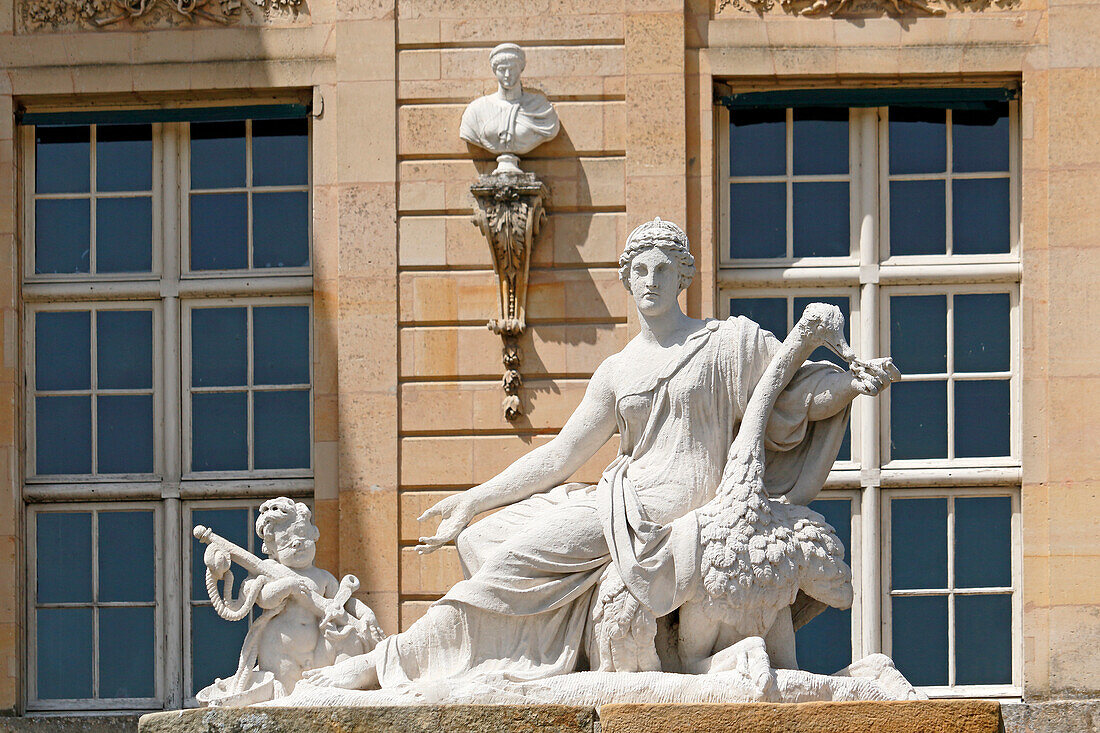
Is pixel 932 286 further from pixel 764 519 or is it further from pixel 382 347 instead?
pixel 764 519

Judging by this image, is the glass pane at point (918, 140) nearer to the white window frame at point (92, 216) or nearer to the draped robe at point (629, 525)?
the draped robe at point (629, 525)

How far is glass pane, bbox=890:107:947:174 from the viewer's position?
13.4 meters

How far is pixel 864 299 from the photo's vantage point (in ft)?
43.7

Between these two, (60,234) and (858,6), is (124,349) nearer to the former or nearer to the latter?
(60,234)

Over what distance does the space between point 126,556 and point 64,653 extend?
Result: 0.66 meters

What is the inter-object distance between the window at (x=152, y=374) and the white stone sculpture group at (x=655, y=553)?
3362mm

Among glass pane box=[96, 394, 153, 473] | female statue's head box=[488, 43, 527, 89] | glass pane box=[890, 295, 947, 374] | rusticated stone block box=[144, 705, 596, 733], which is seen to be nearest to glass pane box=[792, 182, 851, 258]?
glass pane box=[890, 295, 947, 374]

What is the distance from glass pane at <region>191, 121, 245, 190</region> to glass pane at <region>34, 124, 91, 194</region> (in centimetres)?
65

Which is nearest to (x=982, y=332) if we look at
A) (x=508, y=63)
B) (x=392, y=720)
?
(x=508, y=63)

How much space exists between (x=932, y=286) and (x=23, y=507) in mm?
5455

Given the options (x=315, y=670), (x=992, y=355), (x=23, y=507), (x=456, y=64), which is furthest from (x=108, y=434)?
(x=992, y=355)

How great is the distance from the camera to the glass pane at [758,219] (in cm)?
1348

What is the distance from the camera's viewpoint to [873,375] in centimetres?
956

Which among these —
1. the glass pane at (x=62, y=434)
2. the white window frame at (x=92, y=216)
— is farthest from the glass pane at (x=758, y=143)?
the glass pane at (x=62, y=434)
